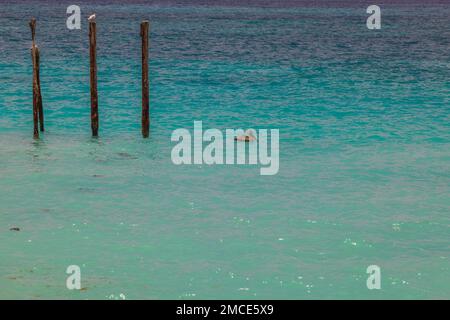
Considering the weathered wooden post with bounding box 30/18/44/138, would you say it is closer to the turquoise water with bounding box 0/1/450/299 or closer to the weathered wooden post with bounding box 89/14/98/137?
the turquoise water with bounding box 0/1/450/299

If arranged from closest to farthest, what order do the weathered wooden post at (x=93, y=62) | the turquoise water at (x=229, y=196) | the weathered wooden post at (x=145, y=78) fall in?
the turquoise water at (x=229, y=196) → the weathered wooden post at (x=93, y=62) → the weathered wooden post at (x=145, y=78)

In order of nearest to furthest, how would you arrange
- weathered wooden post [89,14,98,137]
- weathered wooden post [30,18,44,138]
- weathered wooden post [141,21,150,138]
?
weathered wooden post [89,14,98,137] → weathered wooden post [141,21,150,138] → weathered wooden post [30,18,44,138]

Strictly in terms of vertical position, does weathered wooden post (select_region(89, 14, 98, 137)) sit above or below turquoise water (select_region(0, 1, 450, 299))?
above

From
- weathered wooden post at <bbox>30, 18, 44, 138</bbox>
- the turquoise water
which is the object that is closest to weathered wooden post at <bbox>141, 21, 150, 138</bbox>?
the turquoise water

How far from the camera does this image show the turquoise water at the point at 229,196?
38.6 ft

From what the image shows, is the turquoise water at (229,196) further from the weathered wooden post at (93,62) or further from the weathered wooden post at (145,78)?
the weathered wooden post at (93,62)

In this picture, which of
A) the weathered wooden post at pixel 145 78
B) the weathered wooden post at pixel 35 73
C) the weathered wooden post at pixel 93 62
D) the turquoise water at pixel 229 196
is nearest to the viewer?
the turquoise water at pixel 229 196

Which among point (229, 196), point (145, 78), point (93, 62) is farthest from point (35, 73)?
point (229, 196)

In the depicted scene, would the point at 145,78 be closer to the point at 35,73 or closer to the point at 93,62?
the point at 93,62

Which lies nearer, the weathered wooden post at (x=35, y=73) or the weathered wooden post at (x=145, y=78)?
the weathered wooden post at (x=145, y=78)

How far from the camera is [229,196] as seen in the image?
16062 millimetres

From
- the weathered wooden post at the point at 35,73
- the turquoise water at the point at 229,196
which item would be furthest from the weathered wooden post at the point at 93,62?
the weathered wooden post at the point at 35,73

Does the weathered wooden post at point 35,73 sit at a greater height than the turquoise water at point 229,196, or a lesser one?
greater

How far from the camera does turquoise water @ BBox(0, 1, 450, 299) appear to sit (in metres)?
11.8
